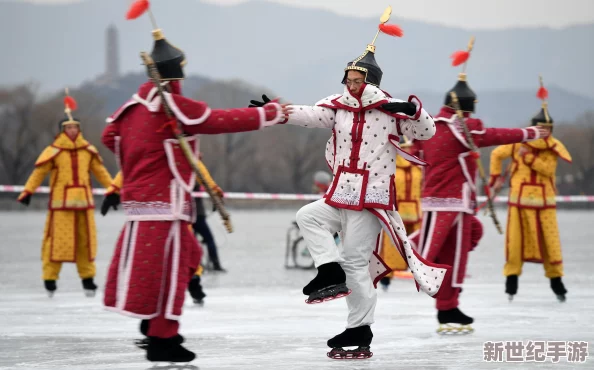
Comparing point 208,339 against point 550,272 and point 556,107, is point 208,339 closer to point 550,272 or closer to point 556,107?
point 550,272

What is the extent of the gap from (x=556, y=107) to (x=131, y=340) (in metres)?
150

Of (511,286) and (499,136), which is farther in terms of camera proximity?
(511,286)

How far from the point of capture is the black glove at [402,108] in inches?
288

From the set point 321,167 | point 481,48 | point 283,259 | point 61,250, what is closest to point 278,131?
point 321,167

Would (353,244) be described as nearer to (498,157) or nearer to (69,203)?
(498,157)

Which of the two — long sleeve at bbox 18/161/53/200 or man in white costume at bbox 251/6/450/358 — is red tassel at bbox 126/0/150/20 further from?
long sleeve at bbox 18/161/53/200

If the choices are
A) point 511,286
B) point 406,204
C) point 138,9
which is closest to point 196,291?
point 511,286

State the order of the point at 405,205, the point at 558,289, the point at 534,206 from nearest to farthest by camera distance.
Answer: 1. the point at 558,289
2. the point at 534,206
3. the point at 405,205

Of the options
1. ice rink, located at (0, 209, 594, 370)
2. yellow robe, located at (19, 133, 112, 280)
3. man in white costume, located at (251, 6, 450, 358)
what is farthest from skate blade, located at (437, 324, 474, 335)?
yellow robe, located at (19, 133, 112, 280)

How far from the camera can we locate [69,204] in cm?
1160

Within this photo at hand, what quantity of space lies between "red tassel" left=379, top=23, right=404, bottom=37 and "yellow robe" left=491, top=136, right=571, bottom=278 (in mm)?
3864

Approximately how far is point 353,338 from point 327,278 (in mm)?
485

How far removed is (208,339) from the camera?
27.4ft

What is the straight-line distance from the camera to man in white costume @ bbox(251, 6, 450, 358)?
7.36 metres
